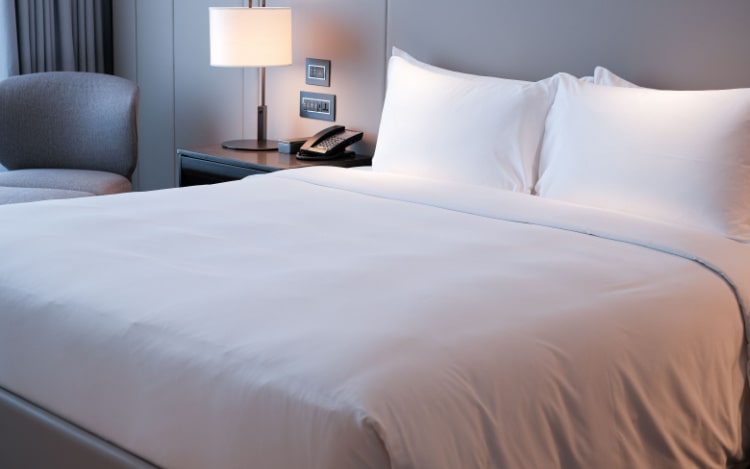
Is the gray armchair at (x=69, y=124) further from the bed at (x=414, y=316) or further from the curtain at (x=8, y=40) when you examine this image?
the bed at (x=414, y=316)

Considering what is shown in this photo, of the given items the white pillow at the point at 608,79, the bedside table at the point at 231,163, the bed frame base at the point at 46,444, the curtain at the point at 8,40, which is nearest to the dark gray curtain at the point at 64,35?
the curtain at the point at 8,40

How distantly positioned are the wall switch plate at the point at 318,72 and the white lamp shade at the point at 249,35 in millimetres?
245

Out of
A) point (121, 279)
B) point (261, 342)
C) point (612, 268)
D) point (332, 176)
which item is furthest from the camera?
point (332, 176)

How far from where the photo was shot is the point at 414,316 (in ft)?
6.41

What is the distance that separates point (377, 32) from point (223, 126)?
1.26 metres

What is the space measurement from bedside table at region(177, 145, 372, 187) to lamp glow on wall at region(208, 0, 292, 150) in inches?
16.5

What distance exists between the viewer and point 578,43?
366 cm

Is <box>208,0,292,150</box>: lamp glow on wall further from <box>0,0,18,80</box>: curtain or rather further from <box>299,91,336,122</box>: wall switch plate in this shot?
<box>0,0,18,80</box>: curtain

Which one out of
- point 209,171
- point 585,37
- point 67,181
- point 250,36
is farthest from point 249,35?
point 585,37

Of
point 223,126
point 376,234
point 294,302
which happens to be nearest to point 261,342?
point 294,302

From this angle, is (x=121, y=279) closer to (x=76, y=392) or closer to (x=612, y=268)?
(x=76, y=392)

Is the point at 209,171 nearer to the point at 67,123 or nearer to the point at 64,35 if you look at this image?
the point at 67,123

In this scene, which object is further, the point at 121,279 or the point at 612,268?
the point at 612,268

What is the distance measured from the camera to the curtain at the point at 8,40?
5.16 meters
